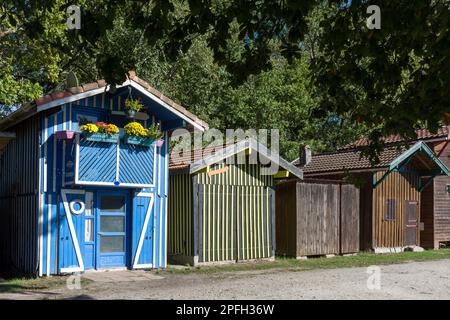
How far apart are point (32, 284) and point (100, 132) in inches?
141

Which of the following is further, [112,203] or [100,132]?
[112,203]

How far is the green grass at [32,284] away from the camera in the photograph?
11742mm

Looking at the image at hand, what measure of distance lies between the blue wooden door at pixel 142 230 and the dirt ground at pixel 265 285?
543 mm

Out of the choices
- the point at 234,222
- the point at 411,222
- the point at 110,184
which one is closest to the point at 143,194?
the point at 110,184

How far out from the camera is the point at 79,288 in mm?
11859

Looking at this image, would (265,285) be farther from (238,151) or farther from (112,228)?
(238,151)

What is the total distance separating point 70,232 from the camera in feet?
44.5

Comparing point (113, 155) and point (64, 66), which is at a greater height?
point (64, 66)

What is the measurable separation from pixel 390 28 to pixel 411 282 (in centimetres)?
746

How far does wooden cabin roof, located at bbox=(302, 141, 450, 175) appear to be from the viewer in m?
20.1

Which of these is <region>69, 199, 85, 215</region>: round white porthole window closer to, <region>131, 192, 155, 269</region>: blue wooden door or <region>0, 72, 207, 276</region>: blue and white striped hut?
<region>0, 72, 207, 276</region>: blue and white striped hut

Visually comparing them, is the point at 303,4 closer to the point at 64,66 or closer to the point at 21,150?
the point at 21,150

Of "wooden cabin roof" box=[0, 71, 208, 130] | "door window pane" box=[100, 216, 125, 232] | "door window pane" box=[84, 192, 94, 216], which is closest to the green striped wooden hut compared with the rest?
"wooden cabin roof" box=[0, 71, 208, 130]

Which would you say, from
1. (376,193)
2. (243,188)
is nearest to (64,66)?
(243,188)
